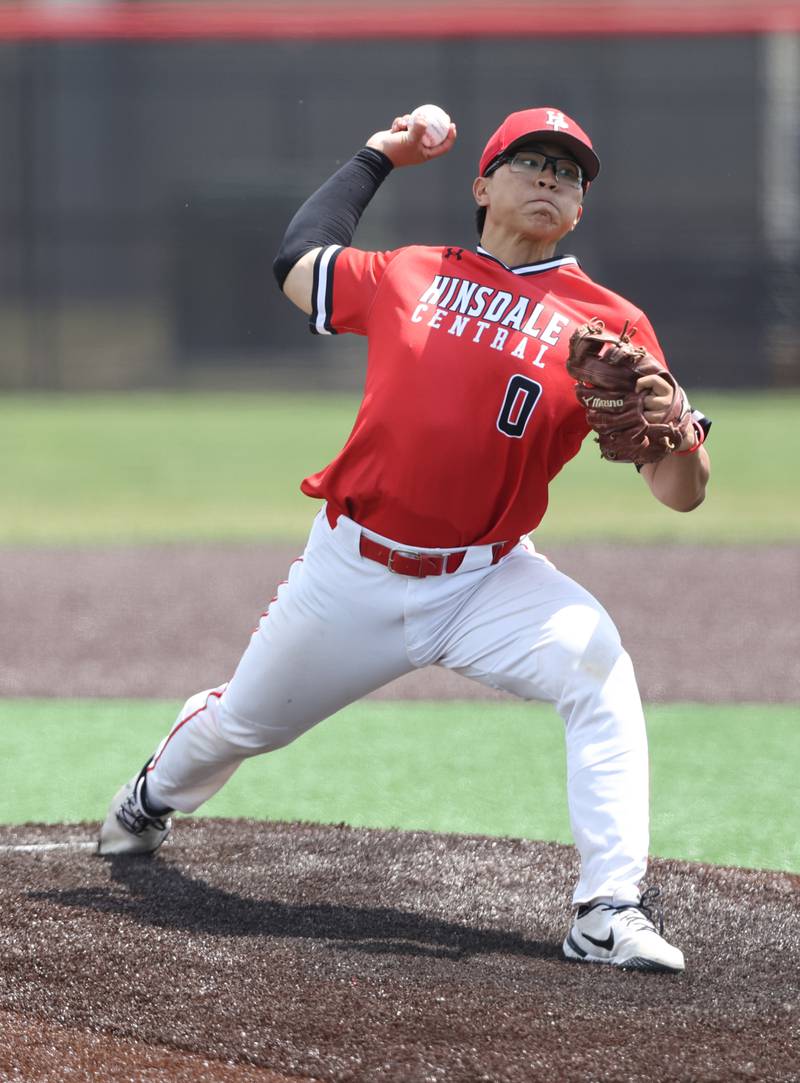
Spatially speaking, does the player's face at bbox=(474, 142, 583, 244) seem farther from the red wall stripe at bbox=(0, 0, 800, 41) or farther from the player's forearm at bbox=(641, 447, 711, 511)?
the red wall stripe at bbox=(0, 0, 800, 41)

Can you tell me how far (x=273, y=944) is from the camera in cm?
292

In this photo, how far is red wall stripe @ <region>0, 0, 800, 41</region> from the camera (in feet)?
47.3

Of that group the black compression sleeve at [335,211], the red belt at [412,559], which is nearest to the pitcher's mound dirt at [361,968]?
the red belt at [412,559]

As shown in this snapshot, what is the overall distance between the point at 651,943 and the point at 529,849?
32.0 inches

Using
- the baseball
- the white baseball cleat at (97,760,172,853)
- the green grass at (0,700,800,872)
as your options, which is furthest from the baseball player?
the green grass at (0,700,800,872)

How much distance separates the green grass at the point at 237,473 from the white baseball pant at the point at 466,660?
17.1 feet

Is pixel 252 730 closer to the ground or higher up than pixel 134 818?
higher up

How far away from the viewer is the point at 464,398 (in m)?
2.99

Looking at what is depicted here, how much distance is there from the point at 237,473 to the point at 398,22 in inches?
232

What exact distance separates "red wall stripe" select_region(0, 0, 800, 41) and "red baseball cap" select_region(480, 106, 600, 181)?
11994 millimetres

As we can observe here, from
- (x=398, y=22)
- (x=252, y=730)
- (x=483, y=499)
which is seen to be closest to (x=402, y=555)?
(x=483, y=499)

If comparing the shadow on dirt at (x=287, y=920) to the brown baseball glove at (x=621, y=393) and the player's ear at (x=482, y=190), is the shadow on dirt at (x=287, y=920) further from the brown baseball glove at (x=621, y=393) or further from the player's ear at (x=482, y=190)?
the player's ear at (x=482, y=190)

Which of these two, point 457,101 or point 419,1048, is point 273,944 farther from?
point 457,101

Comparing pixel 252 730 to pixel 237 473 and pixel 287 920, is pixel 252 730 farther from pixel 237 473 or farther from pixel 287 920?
pixel 237 473
